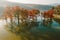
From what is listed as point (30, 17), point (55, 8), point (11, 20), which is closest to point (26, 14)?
point (30, 17)

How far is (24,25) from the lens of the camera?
1257 millimetres

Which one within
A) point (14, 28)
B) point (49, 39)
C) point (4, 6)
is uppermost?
point (4, 6)

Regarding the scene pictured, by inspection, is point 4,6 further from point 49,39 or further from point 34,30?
point 49,39

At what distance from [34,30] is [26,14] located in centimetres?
17

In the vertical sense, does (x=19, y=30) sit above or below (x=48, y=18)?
below

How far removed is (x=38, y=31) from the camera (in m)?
1.25

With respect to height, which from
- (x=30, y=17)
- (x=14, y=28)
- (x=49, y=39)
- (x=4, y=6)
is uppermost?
(x=4, y=6)

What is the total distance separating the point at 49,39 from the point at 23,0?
1.48 feet

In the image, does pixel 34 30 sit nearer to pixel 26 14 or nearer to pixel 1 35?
pixel 26 14

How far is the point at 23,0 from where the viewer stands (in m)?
1.27

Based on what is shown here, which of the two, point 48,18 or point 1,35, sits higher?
point 48,18

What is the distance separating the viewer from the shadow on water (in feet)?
4.09

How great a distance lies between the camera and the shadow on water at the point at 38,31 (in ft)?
4.09

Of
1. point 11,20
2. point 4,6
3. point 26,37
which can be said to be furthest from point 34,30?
point 4,6
